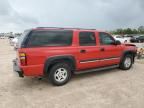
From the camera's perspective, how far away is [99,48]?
20.5 ft

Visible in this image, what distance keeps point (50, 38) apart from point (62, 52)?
1.89ft

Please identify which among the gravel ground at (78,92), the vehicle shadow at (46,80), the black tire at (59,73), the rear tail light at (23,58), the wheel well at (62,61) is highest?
the rear tail light at (23,58)

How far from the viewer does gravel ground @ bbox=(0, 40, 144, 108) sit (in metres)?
4.18

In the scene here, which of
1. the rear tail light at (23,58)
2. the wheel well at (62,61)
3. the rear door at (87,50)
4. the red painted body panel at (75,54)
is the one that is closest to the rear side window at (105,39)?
the red painted body panel at (75,54)

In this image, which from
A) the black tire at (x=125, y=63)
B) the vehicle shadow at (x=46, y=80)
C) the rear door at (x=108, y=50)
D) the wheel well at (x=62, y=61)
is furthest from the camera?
the black tire at (x=125, y=63)

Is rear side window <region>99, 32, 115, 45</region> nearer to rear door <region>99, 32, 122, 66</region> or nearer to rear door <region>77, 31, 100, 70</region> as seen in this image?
rear door <region>99, 32, 122, 66</region>

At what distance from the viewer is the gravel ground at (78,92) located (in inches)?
165

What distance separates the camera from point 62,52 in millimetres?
5336

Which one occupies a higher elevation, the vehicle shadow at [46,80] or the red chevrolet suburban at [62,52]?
the red chevrolet suburban at [62,52]

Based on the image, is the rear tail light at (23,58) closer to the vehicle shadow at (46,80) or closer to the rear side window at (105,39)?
the vehicle shadow at (46,80)

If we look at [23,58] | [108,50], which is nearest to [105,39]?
[108,50]

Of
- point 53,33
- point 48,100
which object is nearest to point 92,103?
point 48,100

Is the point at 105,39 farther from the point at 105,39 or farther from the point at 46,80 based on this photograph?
the point at 46,80

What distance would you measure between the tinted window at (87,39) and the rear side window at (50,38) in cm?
43
